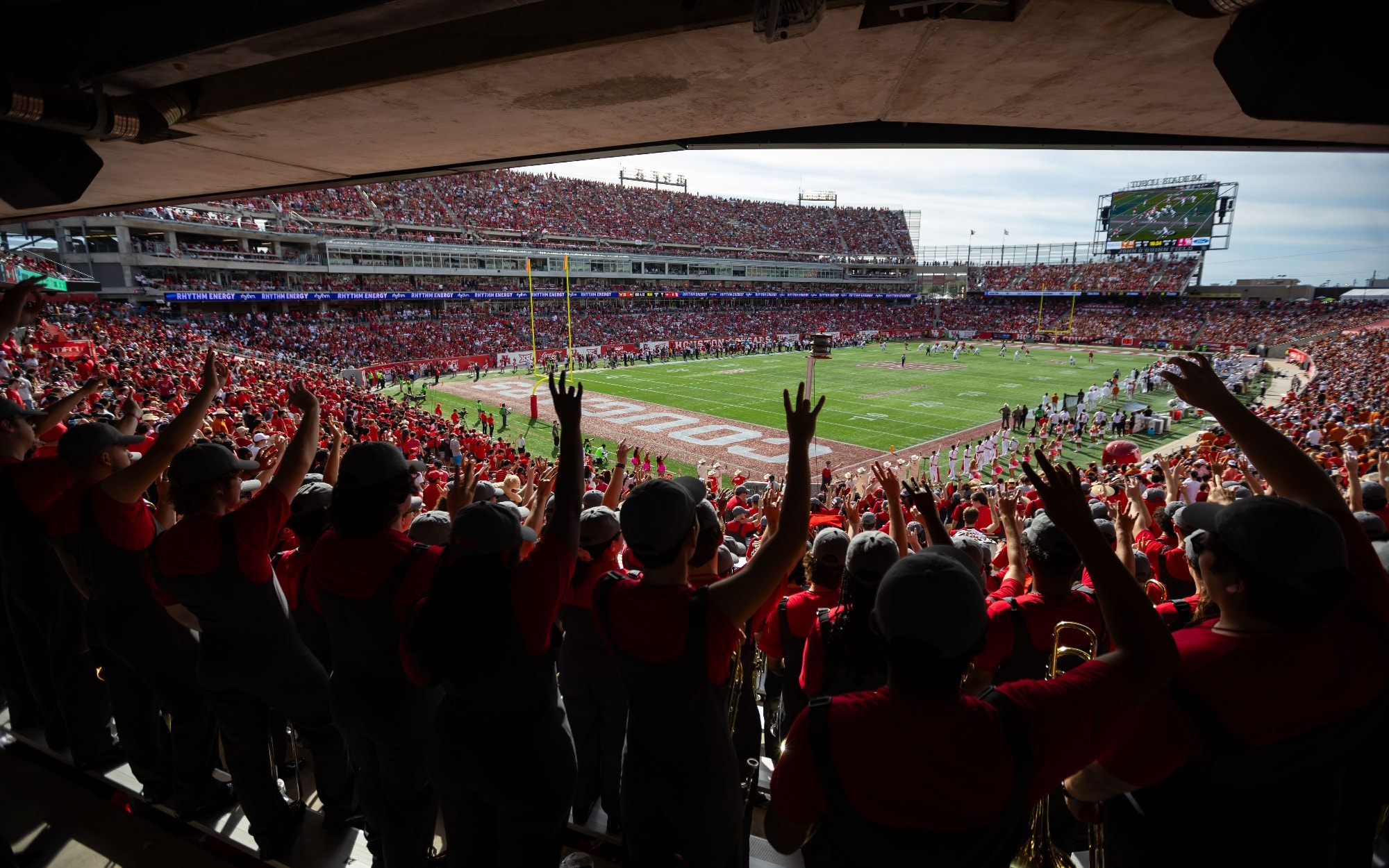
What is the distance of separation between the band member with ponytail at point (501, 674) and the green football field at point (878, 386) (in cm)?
2216

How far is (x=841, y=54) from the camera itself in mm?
2928

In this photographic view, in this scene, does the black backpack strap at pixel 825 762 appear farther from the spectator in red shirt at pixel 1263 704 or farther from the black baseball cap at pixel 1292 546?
the black baseball cap at pixel 1292 546

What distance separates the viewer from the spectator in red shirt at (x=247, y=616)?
106 inches

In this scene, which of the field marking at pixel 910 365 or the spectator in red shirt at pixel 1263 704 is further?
the field marking at pixel 910 365

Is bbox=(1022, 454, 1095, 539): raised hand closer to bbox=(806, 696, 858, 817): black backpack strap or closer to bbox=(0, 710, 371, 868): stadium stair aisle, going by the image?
bbox=(806, 696, 858, 817): black backpack strap

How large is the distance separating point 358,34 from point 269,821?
3.53 meters

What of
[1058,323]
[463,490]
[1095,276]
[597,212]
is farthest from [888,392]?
[1095,276]

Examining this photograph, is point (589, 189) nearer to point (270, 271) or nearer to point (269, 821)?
point (270, 271)

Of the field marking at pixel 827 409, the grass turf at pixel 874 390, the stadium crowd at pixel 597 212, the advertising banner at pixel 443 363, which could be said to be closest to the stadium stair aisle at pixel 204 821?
the grass turf at pixel 874 390

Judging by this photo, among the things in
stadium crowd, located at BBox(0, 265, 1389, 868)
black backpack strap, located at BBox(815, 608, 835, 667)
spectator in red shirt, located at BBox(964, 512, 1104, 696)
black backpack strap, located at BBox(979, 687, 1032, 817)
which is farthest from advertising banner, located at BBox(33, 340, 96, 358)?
black backpack strap, located at BBox(979, 687, 1032, 817)

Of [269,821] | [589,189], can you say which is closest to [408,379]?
[269,821]

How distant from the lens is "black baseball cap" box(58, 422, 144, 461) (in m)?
3.25

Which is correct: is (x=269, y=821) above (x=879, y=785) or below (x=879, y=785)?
below

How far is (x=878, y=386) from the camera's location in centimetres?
3600
